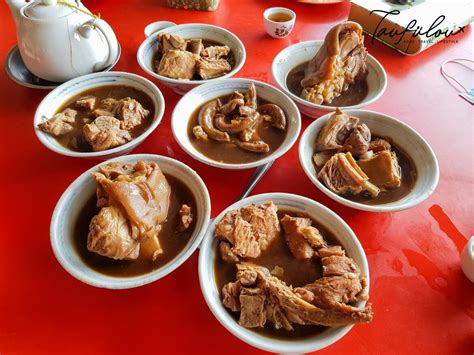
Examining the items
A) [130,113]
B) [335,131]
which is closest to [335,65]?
[335,131]

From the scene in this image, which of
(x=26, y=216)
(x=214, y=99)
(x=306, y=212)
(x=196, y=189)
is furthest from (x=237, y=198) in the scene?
(x=26, y=216)

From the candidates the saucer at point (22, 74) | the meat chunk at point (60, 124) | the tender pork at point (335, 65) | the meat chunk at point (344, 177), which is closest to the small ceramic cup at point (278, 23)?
the tender pork at point (335, 65)

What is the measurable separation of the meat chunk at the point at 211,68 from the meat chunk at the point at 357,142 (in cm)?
97

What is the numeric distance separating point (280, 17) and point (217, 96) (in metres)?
1.15

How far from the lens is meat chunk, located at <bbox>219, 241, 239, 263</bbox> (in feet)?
4.42

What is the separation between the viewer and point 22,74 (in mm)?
2242

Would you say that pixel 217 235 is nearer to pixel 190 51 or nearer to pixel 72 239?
pixel 72 239

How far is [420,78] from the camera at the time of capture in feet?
8.29

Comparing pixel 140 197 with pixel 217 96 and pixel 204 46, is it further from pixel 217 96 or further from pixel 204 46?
pixel 204 46

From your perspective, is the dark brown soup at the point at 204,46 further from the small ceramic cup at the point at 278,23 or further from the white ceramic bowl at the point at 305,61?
the small ceramic cup at the point at 278,23

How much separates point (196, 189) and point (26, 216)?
2.78ft

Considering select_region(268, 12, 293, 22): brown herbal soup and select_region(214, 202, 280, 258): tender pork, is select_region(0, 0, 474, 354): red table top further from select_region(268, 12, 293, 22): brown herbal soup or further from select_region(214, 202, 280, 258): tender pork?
select_region(268, 12, 293, 22): brown herbal soup

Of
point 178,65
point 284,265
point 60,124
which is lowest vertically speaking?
point 284,265

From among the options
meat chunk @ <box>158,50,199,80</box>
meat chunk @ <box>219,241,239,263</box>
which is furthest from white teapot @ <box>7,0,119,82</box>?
meat chunk @ <box>219,241,239,263</box>
